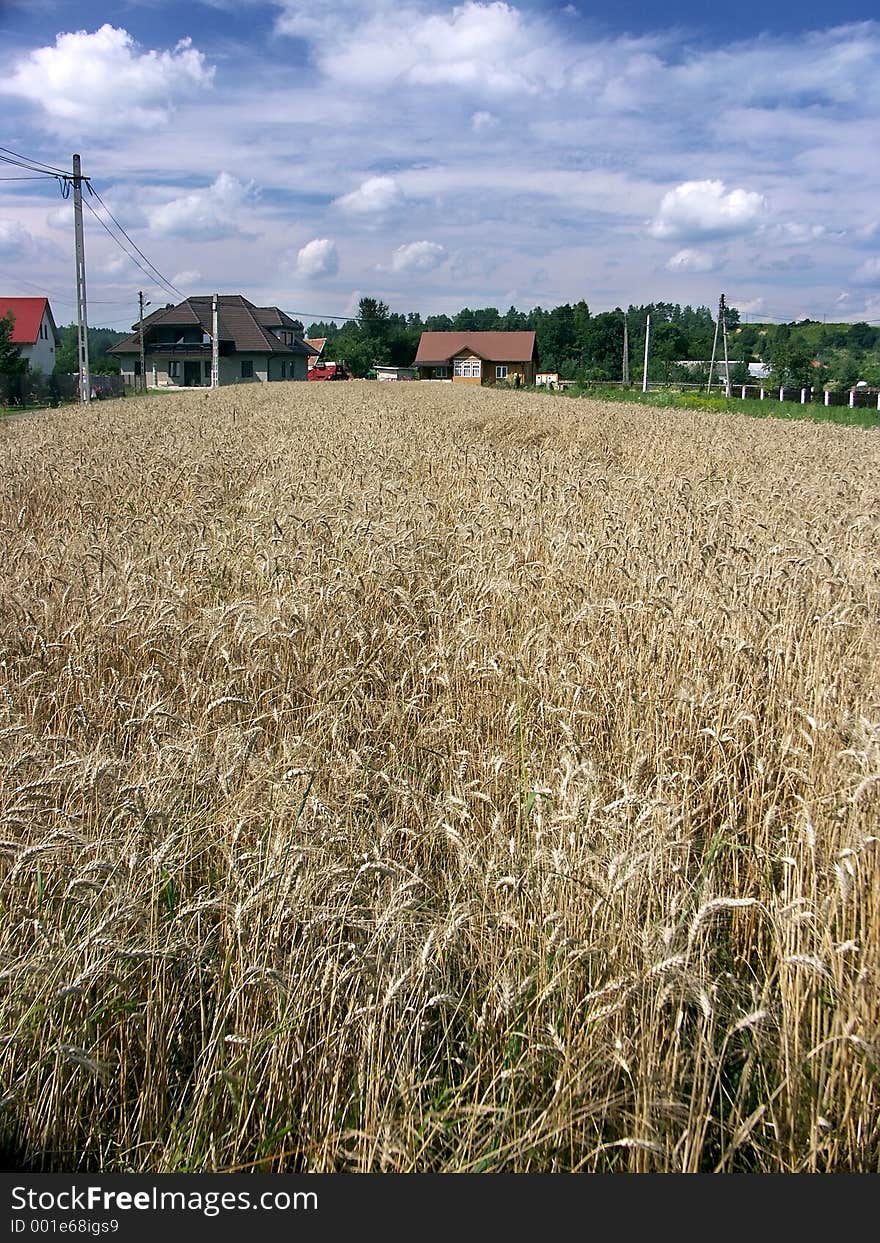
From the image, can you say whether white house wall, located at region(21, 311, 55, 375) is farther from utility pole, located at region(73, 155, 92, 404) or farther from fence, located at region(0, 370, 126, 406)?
utility pole, located at region(73, 155, 92, 404)

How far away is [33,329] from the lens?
85312 millimetres

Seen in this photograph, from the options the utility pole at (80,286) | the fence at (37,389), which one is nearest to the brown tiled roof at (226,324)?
the fence at (37,389)

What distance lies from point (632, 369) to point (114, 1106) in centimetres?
11360

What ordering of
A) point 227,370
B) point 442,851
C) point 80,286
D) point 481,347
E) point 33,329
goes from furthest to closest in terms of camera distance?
point 481,347 → point 227,370 → point 33,329 → point 80,286 → point 442,851

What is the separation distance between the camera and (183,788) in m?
3.21

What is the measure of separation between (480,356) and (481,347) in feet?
7.70

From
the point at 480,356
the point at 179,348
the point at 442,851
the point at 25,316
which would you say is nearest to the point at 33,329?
the point at 25,316

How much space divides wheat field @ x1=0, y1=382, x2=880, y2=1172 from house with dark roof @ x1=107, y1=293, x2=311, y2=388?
276 ft

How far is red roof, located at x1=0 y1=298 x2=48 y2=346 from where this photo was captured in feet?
277

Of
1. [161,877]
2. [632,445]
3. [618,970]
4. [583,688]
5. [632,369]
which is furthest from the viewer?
[632,369]

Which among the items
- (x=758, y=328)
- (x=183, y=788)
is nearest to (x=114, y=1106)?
(x=183, y=788)

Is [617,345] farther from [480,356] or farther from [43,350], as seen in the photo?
[43,350]

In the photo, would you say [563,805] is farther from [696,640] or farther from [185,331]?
[185,331]

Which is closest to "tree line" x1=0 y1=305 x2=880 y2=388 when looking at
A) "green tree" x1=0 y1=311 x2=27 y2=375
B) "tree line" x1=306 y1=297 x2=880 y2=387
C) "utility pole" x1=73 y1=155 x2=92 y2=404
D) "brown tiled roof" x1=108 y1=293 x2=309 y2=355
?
"tree line" x1=306 y1=297 x2=880 y2=387
